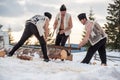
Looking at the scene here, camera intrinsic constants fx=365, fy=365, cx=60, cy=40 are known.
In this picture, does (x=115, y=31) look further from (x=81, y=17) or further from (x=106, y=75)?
(x=106, y=75)

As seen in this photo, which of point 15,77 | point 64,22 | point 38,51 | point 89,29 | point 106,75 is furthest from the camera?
point 38,51

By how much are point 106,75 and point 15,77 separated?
1.67 meters

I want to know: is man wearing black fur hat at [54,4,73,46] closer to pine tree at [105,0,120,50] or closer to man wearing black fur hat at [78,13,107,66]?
man wearing black fur hat at [78,13,107,66]

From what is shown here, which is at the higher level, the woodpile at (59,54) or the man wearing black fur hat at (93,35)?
the man wearing black fur hat at (93,35)

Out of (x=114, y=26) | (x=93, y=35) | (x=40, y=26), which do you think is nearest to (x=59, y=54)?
(x=40, y=26)

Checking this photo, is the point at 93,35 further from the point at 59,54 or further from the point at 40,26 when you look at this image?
the point at 59,54

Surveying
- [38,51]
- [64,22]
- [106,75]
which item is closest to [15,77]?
[106,75]

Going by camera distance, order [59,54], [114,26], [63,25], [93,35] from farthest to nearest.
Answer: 1. [114,26]
2. [63,25]
3. [59,54]
4. [93,35]

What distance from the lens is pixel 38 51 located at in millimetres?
13234

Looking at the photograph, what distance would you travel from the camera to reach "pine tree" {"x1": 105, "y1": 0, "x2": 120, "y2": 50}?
4228 cm

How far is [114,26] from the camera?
43125 millimetres

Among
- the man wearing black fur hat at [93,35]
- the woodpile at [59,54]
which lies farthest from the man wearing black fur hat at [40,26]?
the woodpile at [59,54]

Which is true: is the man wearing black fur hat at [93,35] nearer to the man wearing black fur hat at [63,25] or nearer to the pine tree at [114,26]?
the man wearing black fur hat at [63,25]

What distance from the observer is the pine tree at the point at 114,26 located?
42281 millimetres
